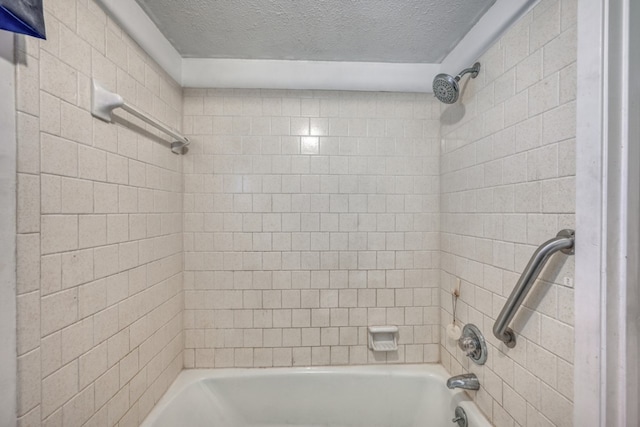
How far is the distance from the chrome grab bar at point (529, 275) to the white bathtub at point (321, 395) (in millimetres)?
694

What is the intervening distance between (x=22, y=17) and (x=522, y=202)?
4.94ft

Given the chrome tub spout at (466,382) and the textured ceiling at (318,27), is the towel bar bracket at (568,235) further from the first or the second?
the textured ceiling at (318,27)

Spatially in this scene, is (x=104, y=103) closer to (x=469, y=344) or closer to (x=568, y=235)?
(x=568, y=235)

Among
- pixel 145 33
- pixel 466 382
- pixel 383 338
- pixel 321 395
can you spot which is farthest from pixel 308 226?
pixel 145 33

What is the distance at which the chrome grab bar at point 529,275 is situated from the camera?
2.58ft

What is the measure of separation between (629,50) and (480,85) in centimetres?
56

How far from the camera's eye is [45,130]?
2.45ft

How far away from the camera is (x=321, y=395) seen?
1.55 metres

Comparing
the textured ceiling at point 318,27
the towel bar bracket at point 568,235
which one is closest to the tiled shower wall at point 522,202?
the towel bar bracket at point 568,235

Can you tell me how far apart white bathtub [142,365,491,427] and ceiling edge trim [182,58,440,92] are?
1.66 m

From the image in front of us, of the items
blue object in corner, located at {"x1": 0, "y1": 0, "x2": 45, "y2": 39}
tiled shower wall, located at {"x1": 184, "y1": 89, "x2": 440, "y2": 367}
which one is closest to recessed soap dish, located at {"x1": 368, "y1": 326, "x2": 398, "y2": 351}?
tiled shower wall, located at {"x1": 184, "y1": 89, "x2": 440, "y2": 367}

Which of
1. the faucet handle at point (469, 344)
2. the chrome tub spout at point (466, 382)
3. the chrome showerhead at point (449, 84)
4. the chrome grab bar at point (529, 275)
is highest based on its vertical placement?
the chrome showerhead at point (449, 84)

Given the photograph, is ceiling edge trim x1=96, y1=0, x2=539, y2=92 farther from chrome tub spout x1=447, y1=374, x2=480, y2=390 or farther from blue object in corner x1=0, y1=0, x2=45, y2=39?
chrome tub spout x1=447, y1=374, x2=480, y2=390

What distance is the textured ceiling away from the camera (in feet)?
3.71
